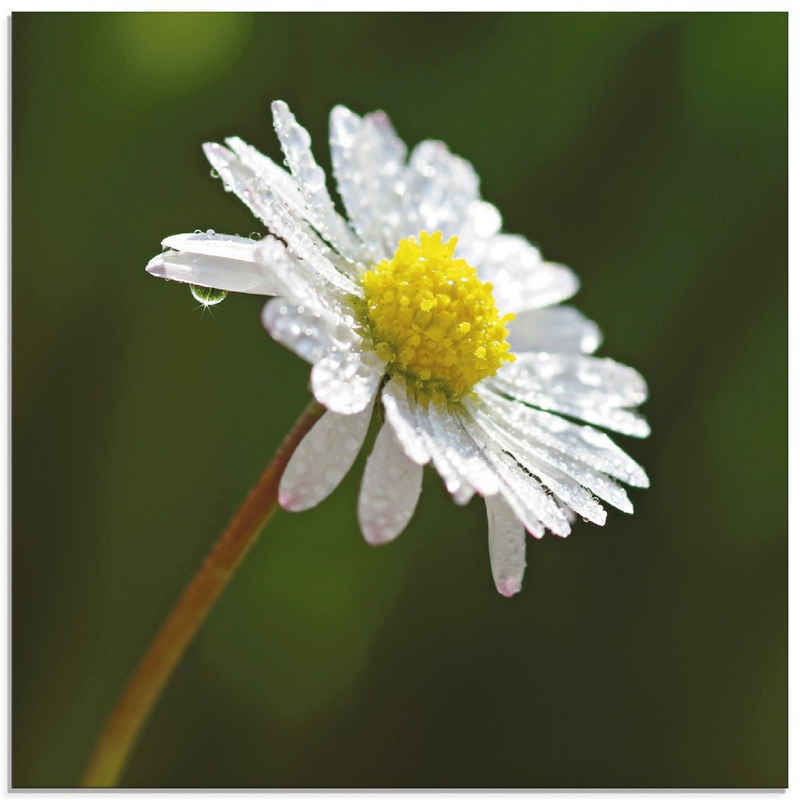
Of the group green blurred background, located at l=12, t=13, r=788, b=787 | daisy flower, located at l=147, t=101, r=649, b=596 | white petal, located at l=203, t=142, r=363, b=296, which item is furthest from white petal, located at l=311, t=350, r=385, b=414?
green blurred background, located at l=12, t=13, r=788, b=787

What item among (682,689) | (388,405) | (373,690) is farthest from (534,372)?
(682,689)

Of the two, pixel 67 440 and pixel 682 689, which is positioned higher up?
pixel 67 440

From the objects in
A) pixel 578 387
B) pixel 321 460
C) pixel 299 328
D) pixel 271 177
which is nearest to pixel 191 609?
pixel 321 460

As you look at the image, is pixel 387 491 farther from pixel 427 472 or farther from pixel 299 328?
pixel 427 472

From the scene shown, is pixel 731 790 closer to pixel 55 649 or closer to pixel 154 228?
pixel 55 649

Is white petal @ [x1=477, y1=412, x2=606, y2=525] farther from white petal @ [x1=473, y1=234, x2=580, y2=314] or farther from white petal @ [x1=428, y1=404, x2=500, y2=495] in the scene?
white petal @ [x1=473, y1=234, x2=580, y2=314]
